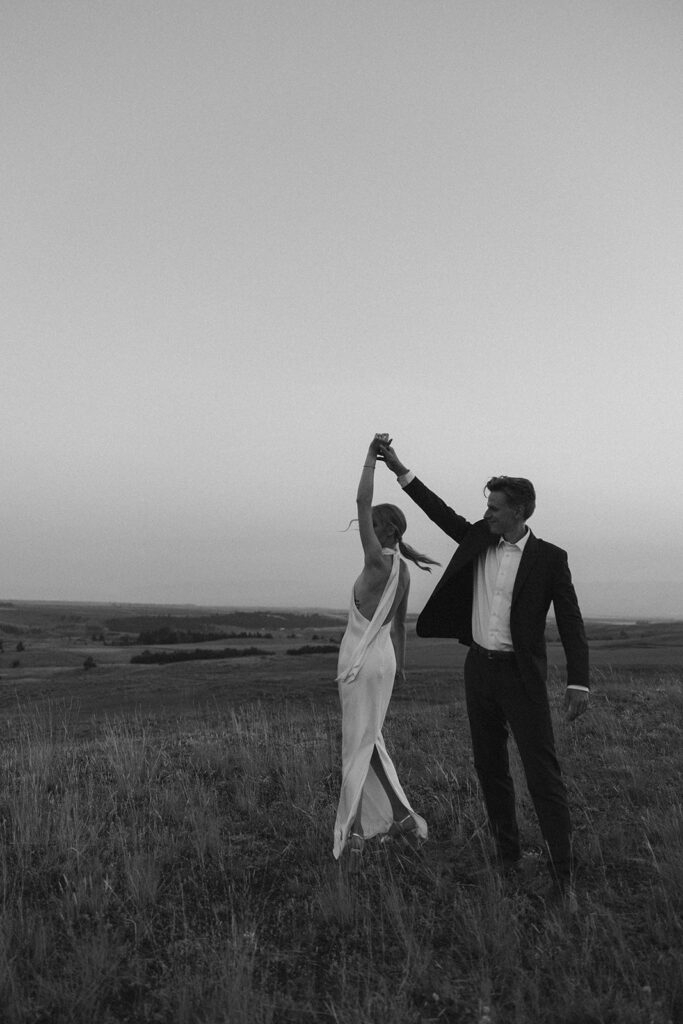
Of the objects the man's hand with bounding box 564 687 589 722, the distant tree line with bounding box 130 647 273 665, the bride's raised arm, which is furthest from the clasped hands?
the distant tree line with bounding box 130 647 273 665

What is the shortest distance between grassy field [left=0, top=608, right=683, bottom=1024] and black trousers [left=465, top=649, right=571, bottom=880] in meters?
0.25

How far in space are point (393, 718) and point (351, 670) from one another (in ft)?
23.1

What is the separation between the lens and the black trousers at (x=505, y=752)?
14.4 feet

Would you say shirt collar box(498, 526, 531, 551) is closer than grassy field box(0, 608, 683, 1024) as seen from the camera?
No

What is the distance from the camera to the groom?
14.5ft

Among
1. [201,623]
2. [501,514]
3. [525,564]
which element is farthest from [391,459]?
[201,623]

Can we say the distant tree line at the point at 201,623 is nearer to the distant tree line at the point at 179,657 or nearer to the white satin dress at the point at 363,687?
the distant tree line at the point at 179,657

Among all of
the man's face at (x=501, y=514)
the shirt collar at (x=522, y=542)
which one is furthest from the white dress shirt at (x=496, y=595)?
the man's face at (x=501, y=514)

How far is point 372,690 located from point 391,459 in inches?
64.3

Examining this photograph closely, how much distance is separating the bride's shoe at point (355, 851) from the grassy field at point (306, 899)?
10 centimetres

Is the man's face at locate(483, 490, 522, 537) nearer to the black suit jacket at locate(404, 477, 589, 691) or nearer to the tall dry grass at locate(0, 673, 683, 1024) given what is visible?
the black suit jacket at locate(404, 477, 589, 691)

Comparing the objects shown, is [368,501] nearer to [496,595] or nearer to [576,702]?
[496,595]

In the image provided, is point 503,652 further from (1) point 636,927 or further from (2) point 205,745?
(2) point 205,745

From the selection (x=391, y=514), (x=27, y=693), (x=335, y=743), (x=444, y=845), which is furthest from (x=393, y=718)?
(x=27, y=693)
